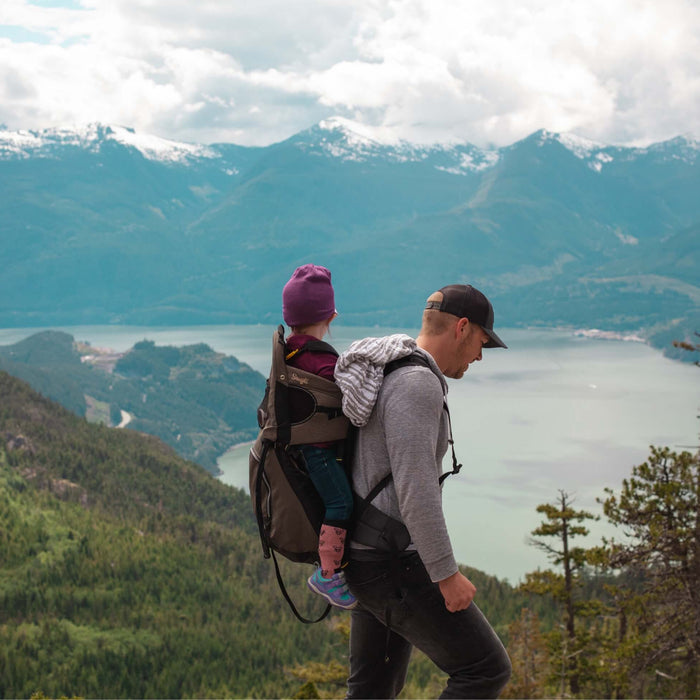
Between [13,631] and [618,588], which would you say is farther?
[13,631]

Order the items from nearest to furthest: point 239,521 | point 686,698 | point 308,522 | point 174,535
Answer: point 308,522
point 686,698
point 174,535
point 239,521

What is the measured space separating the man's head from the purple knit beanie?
16.0 inches

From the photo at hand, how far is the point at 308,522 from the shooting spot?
2.98m

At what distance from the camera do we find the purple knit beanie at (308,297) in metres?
3.14

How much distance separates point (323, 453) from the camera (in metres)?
2.95

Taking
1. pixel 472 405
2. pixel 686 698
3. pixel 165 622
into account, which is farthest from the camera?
pixel 472 405

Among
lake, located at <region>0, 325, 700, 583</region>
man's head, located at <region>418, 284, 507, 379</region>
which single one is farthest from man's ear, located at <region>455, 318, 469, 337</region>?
lake, located at <region>0, 325, 700, 583</region>

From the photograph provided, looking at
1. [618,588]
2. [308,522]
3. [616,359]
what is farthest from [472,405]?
[308,522]

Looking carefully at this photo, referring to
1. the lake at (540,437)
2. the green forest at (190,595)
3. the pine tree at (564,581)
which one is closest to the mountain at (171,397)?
the lake at (540,437)

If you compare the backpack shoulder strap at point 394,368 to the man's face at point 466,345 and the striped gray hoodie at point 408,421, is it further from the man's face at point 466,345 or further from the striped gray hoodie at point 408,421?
the man's face at point 466,345

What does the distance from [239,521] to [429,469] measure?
8977cm

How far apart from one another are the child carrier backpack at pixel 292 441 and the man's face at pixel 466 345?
521 mm

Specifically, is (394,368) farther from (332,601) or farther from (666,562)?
(666,562)

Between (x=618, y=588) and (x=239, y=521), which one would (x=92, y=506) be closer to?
(x=239, y=521)
